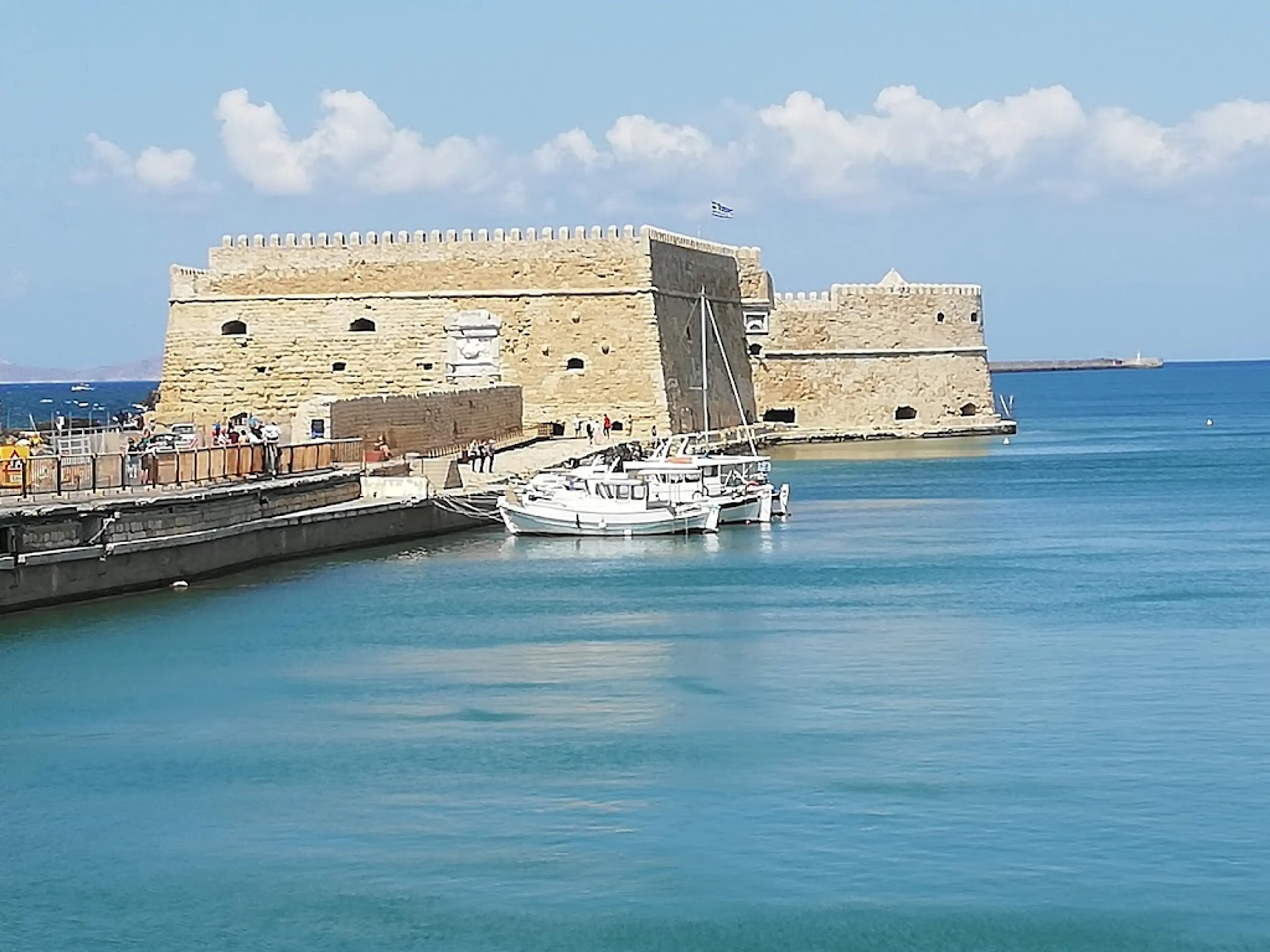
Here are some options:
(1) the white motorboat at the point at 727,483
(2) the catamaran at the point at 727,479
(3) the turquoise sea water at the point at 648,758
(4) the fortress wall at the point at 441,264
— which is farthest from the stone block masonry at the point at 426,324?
(3) the turquoise sea water at the point at 648,758

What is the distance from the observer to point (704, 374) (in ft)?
111

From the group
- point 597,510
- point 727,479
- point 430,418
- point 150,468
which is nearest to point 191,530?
point 150,468

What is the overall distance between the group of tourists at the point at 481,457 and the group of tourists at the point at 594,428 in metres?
3.44

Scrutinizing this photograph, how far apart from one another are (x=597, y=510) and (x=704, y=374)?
10.5m

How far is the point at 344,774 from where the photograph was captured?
11.5 meters

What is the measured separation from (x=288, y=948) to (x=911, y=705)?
18.0 ft

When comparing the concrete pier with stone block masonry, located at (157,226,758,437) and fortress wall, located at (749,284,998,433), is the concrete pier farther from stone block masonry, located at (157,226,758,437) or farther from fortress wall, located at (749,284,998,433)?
fortress wall, located at (749,284,998,433)

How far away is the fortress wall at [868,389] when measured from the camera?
39.7m

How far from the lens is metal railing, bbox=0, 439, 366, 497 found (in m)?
18.1

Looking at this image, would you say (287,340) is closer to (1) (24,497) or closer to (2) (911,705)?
(1) (24,497)

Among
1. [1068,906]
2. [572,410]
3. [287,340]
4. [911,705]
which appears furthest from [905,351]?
[1068,906]

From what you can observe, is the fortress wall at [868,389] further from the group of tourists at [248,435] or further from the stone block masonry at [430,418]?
the group of tourists at [248,435]

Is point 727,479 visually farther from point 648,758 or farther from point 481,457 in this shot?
point 648,758

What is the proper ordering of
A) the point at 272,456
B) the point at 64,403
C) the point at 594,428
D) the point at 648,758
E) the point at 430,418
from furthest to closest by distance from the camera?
the point at 64,403
the point at 594,428
the point at 430,418
the point at 272,456
the point at 648,758
